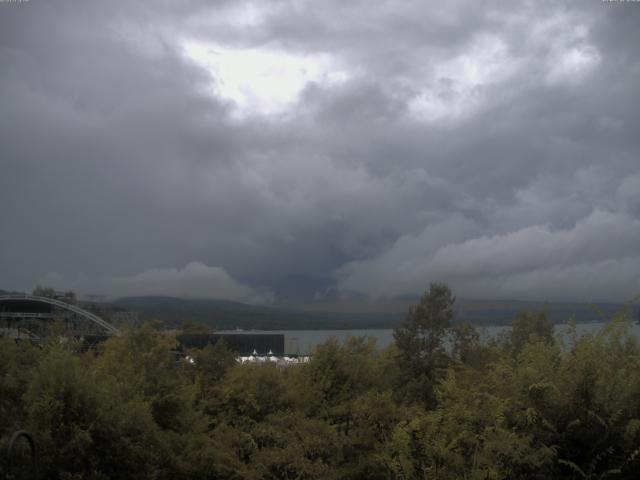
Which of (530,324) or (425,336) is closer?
(425,336)

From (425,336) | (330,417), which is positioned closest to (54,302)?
(425,336)

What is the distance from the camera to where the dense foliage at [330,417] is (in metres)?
12.7

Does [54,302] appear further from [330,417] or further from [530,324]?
[330,417]

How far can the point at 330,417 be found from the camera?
2458 centimetres

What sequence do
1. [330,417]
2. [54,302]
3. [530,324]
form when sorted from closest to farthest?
1. [330,417]
2. [530,324]
3. [54,302]

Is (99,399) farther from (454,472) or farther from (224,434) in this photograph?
(454,472)

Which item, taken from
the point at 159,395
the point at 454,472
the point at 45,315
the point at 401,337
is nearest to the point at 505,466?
the point at 454,472

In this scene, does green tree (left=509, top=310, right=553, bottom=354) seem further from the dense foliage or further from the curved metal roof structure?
the curved metal roof structure

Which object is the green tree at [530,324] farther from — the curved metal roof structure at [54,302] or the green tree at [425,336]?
the curved metal roof structure at [54,302]

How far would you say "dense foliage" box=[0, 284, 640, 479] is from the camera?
12.7m

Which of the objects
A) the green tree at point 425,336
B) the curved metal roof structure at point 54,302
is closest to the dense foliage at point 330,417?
the green tree at point 425,336

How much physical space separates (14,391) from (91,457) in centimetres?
288

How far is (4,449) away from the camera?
42.9 ft

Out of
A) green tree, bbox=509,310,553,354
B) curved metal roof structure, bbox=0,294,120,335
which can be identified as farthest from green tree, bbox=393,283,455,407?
curved metal roof structure, bbox=0,294,120,335
